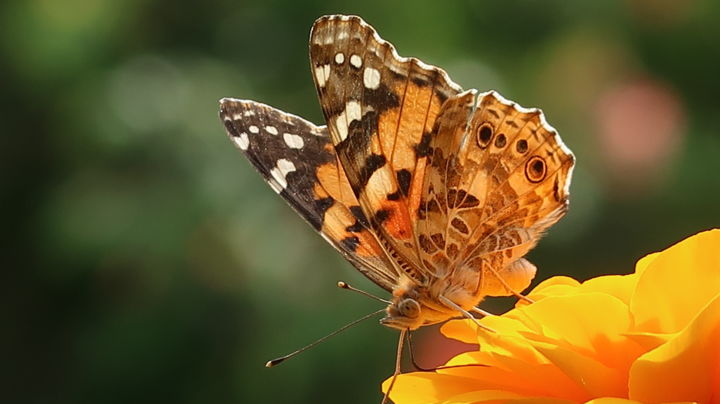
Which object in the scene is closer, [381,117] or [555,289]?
[555,289]

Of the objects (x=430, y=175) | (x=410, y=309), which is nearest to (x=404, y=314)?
(x=410, y=309)

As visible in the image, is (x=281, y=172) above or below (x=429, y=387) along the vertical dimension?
above

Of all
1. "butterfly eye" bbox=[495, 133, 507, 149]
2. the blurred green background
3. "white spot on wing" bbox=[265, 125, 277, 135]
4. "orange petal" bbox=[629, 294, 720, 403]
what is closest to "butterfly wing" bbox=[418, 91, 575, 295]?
"butterfly eye" bbox=[495, 133, 507, 149]

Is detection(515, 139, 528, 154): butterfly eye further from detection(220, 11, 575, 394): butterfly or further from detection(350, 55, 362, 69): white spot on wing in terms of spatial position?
detection(350, 55, 362, 69): white spot on wing

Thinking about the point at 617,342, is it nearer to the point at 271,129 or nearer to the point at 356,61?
the point at 356,61

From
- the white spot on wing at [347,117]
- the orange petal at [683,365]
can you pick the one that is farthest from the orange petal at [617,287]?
the white spot on wing at [347,117]

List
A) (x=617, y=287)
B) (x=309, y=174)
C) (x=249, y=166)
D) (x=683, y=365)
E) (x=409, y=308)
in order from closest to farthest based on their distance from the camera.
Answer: (x=683, y=365) < (x=617, y=287) < (x=409, y=308) < (x=309, y=174) < (x=249, y=166)
